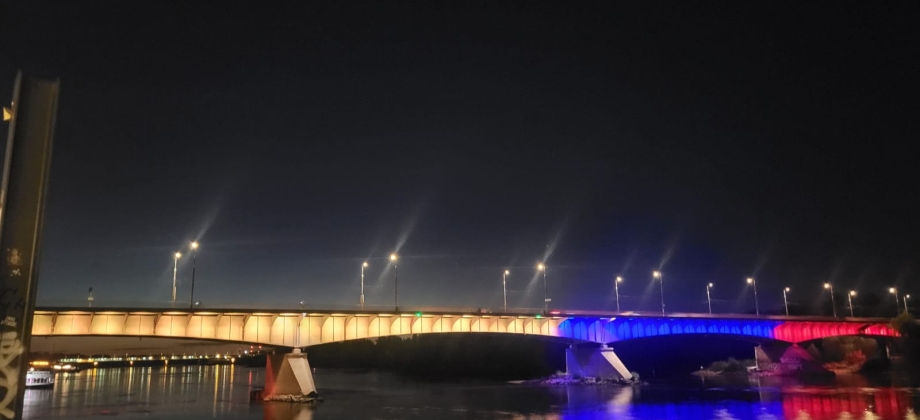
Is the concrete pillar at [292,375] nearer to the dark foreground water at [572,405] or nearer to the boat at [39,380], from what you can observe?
the dark foreground water at [572,405]

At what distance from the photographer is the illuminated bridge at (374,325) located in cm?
6825

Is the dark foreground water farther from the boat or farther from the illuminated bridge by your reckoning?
the boat

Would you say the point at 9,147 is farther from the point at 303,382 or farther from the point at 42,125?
the point at 303,382

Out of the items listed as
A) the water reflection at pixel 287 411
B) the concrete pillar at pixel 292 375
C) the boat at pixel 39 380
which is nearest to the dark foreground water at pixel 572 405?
the water reflection at pixel 287 411

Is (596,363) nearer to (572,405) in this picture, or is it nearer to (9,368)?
(572,405)

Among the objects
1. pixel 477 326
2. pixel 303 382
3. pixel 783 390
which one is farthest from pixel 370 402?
pixel 783 390

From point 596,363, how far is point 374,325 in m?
44.4

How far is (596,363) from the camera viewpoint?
113 m

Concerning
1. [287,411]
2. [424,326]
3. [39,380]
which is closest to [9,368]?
[287,411]

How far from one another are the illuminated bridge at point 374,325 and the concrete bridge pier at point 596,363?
2509 millimetres

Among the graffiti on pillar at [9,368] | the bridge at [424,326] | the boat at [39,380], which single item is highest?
the bridge at [424,326]

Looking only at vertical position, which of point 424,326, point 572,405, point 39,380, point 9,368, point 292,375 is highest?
point 424,326

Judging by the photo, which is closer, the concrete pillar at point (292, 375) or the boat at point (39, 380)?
the concrete pillar at point (292, 375)

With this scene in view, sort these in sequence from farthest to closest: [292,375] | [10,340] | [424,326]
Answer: [424,326]
[292,375]
[10,340]
